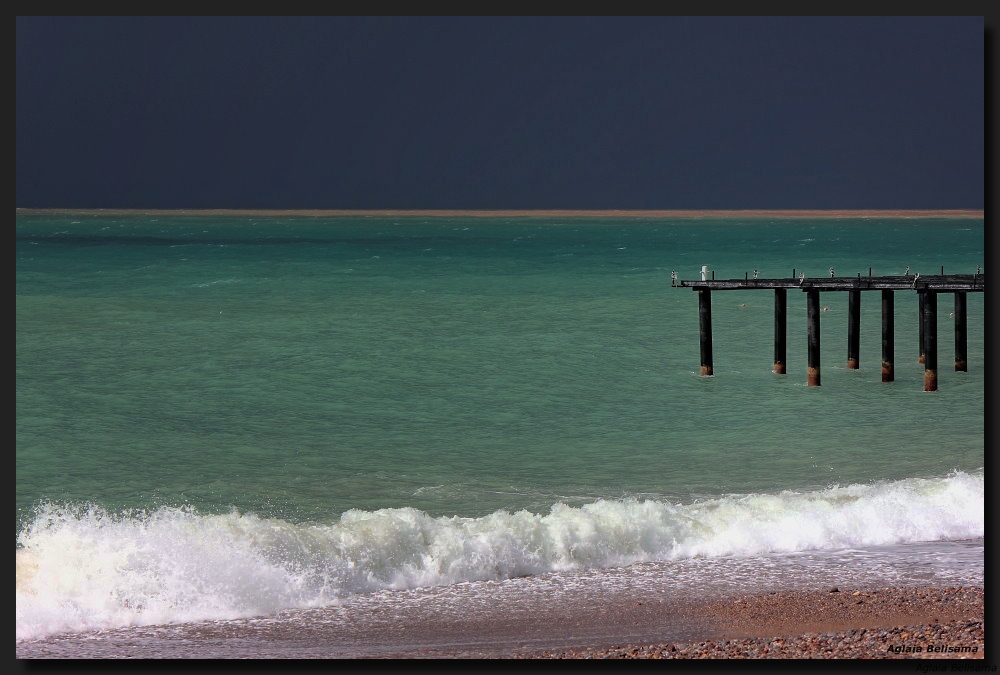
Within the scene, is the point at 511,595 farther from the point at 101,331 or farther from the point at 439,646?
the point at 101,331

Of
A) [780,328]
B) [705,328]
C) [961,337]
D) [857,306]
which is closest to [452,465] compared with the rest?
[705,328]

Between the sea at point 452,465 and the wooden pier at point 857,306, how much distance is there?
570mm

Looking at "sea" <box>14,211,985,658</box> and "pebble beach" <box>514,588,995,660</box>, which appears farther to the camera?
"sea" <box>14,211,985,658</box>

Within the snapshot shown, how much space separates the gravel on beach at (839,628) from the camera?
10180 millimetres

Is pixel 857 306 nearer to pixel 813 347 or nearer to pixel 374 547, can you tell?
pixel 813 347

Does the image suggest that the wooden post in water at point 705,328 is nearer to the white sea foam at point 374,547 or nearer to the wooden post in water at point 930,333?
the wooden post in water at point 930,333

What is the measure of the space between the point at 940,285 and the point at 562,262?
6434cm

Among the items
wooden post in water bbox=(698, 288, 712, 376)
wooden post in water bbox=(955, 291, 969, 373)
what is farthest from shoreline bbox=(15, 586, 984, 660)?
wooden post in water bbox=(955, 291, 969, 373)

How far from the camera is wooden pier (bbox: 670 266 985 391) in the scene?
26614mm

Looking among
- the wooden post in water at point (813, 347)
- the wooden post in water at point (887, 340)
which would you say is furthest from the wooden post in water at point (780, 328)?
the wooden post in water at point (887, 340)

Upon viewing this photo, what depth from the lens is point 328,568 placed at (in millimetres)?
13289

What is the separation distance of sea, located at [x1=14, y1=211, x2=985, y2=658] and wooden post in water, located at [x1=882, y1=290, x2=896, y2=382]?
0.40m

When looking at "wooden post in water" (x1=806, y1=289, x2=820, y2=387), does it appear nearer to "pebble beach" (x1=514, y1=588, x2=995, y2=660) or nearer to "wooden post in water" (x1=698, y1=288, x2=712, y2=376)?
"wooden post in water" (x1=698, y1=288, x2=712, y2=376)

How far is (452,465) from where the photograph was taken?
67.5 ft
